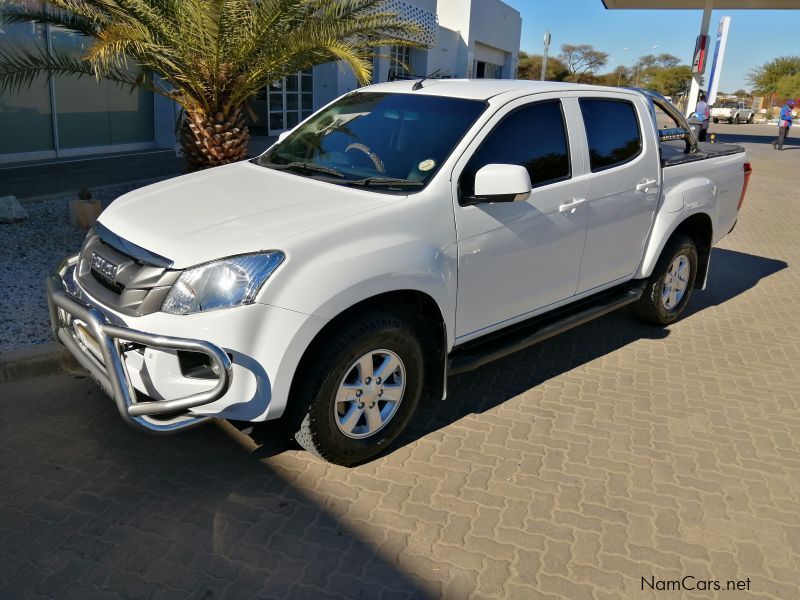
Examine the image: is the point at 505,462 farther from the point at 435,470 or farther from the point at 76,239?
the point at 76,239

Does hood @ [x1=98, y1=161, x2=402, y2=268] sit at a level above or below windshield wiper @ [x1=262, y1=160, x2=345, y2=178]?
below

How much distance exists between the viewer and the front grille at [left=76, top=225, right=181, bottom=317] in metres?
3.04

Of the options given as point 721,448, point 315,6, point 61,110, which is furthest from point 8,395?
point 61,110

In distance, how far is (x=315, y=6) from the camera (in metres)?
7.27

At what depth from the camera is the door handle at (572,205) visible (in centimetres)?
432

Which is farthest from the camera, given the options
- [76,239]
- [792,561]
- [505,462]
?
[76,239]

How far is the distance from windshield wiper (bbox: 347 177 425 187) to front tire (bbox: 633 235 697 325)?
2.68 metres

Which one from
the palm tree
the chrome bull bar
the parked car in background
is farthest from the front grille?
the parked car in background

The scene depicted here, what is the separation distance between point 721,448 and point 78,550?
11.2ft

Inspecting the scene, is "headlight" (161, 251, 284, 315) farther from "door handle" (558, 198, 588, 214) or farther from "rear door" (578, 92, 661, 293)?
"rear door" (578, 92, 661, 293)

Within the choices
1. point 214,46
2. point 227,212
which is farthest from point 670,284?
point 214,46

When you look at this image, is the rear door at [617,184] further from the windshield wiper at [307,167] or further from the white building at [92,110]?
the white building at [92,110]

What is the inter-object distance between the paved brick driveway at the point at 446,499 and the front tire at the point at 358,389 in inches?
7.9

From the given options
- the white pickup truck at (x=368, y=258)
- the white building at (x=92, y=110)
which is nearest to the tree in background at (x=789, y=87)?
the white building at (x=92, y=110)
